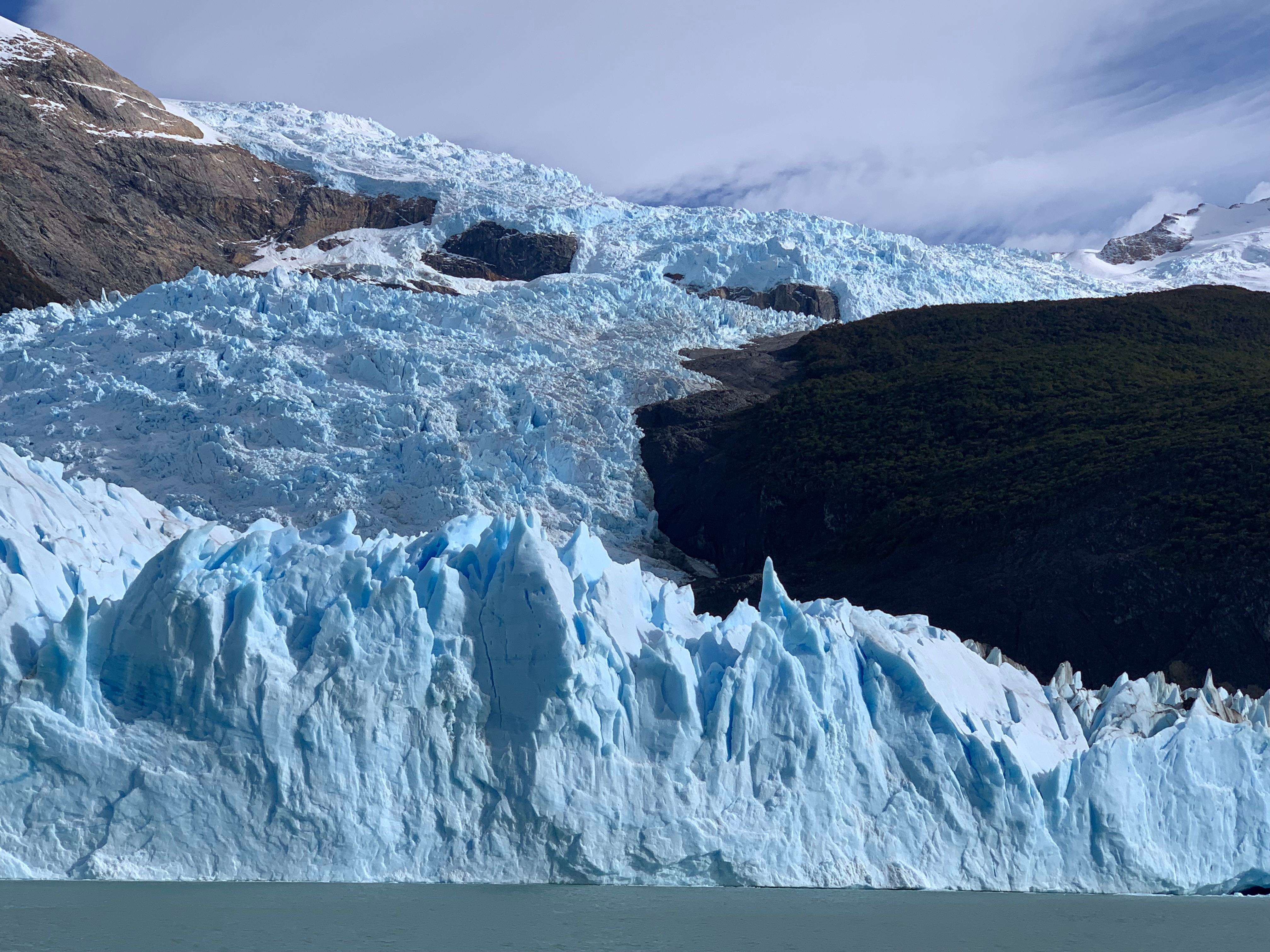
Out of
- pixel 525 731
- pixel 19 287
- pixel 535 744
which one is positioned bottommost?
pixel 535 744

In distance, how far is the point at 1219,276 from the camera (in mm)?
94562

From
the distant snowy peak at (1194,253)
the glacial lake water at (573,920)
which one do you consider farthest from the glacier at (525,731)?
the distant snowy peak at (1194,253)

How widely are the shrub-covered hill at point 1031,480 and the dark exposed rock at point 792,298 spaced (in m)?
6.15

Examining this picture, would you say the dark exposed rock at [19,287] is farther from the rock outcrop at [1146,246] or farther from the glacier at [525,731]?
the rock outcrop at [1146,246]

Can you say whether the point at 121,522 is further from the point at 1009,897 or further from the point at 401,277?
the point at 401,277

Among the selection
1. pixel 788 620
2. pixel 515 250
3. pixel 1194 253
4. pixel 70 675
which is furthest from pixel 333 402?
pixel 1194 253

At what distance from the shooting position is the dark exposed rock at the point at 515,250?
234ft

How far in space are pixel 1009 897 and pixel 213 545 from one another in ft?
35.1

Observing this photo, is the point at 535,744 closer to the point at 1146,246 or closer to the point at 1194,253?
the point at 1194,253

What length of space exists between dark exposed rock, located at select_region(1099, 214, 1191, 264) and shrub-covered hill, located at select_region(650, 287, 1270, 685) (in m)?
66.9

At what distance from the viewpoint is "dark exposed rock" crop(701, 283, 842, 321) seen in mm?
66062

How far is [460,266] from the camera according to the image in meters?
72.2

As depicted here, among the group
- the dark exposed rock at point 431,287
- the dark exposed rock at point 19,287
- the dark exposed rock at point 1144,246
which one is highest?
the dark exposed rock at point 1144,246

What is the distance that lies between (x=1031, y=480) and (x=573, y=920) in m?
28.1
